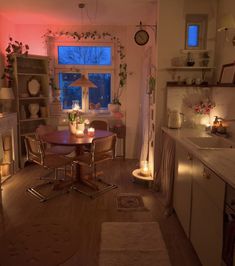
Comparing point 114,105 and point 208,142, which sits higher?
point 114,105

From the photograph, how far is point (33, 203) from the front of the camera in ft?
10.8

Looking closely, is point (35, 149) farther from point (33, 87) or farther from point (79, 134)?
point (33, 87)

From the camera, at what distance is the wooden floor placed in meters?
2.38

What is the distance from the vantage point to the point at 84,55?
531 cm

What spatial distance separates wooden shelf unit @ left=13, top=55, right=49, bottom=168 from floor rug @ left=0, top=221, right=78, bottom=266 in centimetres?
221

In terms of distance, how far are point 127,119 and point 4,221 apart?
3128 millimetres

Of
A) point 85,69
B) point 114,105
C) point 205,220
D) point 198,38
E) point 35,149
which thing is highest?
point 198,38

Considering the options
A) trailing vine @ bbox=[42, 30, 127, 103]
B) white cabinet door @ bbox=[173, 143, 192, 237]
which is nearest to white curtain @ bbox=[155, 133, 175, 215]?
white cabinet door @ bbox=[173, 143, 192, 237]

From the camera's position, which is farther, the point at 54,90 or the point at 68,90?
the point at 68,90

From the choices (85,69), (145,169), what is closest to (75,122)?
(145,169)

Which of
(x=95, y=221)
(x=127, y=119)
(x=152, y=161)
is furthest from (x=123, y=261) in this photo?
(x=127, y=119)

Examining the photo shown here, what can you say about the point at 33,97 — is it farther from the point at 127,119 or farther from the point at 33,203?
the point at 33,203

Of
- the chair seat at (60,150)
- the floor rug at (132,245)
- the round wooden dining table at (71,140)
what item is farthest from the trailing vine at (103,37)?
the floor rug at (132,245)

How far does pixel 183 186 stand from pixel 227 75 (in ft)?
4.51
